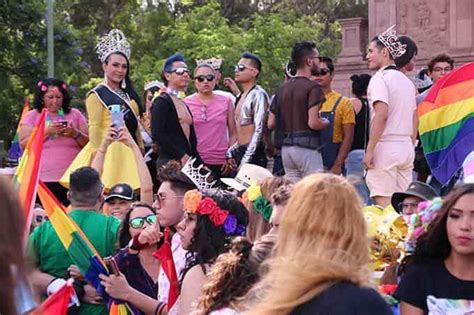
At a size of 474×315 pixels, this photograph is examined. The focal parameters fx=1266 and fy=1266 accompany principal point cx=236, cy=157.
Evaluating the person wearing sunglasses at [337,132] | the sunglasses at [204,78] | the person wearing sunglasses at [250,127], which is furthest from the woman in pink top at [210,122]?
the person wearing sunglasses at [337,132]

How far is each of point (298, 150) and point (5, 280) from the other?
777 centimetres

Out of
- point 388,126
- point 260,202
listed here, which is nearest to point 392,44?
point 388,126

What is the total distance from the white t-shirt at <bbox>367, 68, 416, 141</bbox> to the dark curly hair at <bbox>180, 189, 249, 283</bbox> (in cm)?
432

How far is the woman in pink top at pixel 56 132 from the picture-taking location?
12.2 meters

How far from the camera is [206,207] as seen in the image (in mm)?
6531

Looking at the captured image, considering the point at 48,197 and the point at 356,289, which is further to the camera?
the point at 48,197

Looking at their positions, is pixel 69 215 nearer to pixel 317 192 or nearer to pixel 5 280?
pixel 317 192

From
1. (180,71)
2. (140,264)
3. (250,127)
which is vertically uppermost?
(180,71)

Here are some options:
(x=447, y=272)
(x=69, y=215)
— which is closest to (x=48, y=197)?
(x=69, y=215)

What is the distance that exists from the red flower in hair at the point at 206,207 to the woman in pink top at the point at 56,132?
5.78m

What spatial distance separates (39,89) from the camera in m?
12.4

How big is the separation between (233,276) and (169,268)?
1.70 meters

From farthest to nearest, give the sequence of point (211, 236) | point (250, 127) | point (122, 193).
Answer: point (250, 127) < point (122, 193) < point (211, 236)

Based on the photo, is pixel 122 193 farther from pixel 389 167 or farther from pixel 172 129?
pixel 389 167
